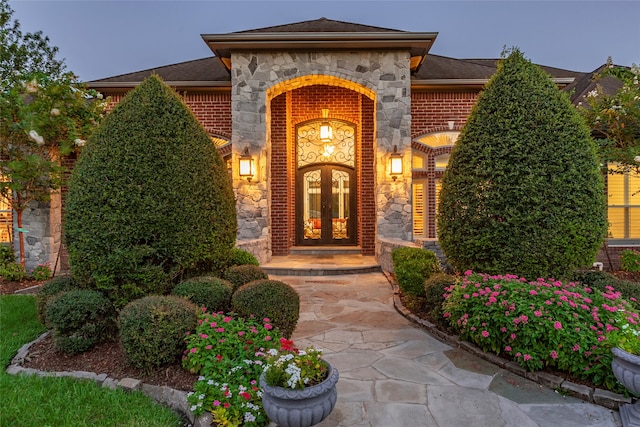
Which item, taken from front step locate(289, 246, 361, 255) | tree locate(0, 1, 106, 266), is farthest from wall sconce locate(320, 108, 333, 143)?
tree locate(0, 1, 106, 266)

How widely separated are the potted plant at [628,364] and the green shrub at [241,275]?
342 centimetres

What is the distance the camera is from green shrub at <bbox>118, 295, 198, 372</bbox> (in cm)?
291

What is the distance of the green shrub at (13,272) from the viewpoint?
292 inches

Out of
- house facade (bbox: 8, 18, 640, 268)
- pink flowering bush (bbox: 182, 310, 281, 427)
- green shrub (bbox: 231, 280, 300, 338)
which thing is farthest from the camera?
house facade (bbox: 8, 18, 640, 268)

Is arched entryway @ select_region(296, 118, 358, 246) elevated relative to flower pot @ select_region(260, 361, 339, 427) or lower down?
elevated

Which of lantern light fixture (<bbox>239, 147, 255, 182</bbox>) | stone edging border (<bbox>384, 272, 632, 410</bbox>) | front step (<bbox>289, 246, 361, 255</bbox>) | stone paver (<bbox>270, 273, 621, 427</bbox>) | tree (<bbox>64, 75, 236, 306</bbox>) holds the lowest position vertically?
stone paver (<bbox>270, 273, 621, 427</bbox>)

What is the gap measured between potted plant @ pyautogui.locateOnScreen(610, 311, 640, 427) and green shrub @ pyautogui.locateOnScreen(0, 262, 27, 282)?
32.0 ft

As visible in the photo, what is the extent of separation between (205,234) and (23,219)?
273 inches

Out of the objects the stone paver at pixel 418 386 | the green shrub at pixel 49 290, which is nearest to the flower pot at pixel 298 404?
the stone paver at pixel 418 386

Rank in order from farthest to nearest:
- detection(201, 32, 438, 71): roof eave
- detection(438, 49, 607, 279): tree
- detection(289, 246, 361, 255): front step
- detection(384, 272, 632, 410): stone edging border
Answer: detection(289, 246, 361, 255): front step, detection(201, 32, 438, 71): roof eave, detection(438, 49, 607, 279): tree, detection(384, 272, 632, 410): stone edging border

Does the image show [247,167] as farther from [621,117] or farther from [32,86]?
[621,117]

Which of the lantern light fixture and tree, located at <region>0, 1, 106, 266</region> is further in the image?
the lantern light fixture

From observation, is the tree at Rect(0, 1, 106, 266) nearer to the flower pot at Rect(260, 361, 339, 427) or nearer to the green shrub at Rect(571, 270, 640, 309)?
the flower pot at Rect(260, 361, 339, 427)

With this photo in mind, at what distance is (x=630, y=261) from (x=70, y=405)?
10126 mm
